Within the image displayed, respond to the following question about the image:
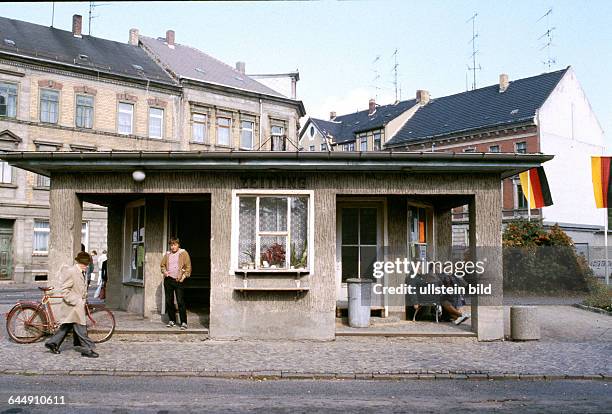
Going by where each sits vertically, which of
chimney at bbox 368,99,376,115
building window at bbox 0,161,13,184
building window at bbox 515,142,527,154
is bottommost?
building window at bbox 0,161,13,184

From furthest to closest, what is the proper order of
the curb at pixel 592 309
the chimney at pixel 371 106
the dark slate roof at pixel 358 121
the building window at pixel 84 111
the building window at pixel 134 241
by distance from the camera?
the chimney at pixel 371 106 < the dark slate roof at pixel 358 121 < the building window at pixel 84 111 < the curb at pixel 592 309 < the building window at pixel 134 241

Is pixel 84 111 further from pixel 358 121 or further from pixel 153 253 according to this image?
pixel 358 121

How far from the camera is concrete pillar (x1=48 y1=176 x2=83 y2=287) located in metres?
12.6

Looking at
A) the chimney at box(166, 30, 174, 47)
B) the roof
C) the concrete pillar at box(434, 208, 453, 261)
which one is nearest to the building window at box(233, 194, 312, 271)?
the concrete pillar at box(434, 208, 453, 261)

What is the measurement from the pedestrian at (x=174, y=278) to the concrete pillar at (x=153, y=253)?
1466mm

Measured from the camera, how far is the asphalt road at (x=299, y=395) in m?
7.61

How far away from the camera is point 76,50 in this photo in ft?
129

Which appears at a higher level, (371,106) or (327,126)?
(371,106)

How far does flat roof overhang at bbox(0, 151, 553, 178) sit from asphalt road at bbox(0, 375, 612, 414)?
170 inches

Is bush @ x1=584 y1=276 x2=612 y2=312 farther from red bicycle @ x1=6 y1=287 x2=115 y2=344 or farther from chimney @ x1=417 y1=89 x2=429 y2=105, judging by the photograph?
chimney @ x1=417 y1=89 x2=429 y2=105

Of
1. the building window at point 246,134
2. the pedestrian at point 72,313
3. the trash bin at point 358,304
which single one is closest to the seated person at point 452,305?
the trash bin at point 358,304

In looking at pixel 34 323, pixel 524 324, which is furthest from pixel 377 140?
pixel 34 323

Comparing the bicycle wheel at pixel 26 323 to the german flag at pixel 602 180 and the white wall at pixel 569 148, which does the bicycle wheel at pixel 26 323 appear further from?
the white wall at pixel 569 148

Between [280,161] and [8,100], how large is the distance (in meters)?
27.5
